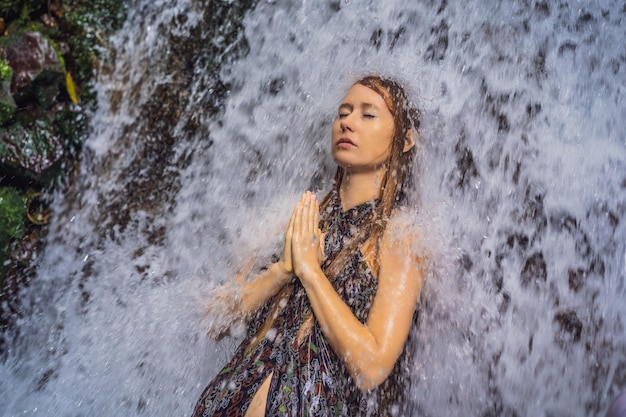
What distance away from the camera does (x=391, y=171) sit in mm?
2709

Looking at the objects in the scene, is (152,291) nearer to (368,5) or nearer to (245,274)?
(245,274)

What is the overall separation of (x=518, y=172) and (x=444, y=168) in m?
0.41

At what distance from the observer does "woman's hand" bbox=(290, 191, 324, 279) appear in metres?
2.43

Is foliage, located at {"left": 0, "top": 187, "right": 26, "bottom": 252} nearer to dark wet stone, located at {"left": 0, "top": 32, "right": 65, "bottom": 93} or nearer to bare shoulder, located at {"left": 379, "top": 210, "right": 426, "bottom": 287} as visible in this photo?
dark wet stone, located at {"left": 0, "top": 32, "right": 65, "bottom": 93}

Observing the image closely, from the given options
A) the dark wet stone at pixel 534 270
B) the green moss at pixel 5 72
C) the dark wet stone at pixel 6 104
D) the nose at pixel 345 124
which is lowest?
the dark wet stone at pixel 534 270

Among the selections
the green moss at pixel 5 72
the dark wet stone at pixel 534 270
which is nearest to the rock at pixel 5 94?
the green moss at pixel 5 72

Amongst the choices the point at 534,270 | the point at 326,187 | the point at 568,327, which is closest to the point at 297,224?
the point at 326,187

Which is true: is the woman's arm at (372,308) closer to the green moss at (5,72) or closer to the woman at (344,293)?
the woman at (344,293)

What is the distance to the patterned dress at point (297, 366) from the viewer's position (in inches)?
91.0

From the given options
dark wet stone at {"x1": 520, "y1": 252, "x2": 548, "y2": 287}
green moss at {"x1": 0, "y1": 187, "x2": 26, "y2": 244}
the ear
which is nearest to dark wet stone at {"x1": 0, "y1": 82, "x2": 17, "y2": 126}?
green moss at {"x1": 0, "y1": 187, "x2": 26, "y2": 244}

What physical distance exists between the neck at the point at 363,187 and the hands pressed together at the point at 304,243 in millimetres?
231

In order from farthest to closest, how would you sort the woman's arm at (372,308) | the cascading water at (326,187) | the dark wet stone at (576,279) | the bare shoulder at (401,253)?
the dark wet stone at (576,279), the cascading water at (326,187), the bare shoulder at (401,253), the woman's arm at (372,308)

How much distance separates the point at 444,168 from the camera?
3.58 m

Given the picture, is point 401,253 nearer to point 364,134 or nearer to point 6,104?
point 364,134
